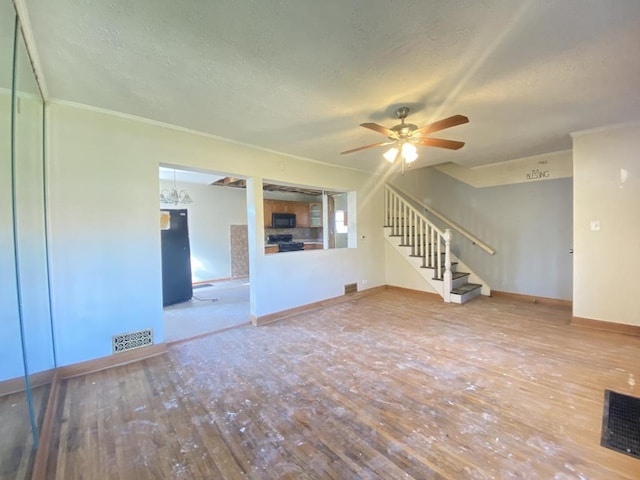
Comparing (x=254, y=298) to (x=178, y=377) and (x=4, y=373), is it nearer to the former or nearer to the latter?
(x=178, y=377)

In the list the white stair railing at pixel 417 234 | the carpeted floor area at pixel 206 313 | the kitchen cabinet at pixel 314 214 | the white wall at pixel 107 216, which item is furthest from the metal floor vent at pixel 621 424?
the kitchen cabinet at pixel 314 214

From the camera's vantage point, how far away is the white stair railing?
4954mm

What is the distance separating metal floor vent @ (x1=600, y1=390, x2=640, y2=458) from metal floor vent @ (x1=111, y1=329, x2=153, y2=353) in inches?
148

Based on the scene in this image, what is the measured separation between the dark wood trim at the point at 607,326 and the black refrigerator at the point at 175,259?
6113 millimetres

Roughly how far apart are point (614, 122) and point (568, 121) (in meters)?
0.58

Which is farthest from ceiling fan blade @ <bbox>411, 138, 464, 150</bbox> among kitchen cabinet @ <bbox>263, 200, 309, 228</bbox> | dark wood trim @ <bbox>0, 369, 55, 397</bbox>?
kitchen cabinet @ <bbox>263, 200, 309, 228</bbox>

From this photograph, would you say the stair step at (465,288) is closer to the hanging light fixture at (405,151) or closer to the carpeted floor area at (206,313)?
the hanging light fixture at (405,151)

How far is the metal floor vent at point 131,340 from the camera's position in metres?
2.81

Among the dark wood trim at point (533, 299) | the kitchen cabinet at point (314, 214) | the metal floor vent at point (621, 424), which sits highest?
the kitchen cabinet at point (314, 214)

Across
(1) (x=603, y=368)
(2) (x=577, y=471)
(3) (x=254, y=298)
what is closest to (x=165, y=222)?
(3) (x=254, y=298)

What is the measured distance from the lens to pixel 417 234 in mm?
5742

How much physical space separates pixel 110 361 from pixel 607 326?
561cm

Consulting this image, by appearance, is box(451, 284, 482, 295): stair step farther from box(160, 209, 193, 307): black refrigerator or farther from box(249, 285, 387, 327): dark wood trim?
box(160, 209, 193, 307): black refrigerator

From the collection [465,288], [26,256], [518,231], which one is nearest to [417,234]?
[465,288]
